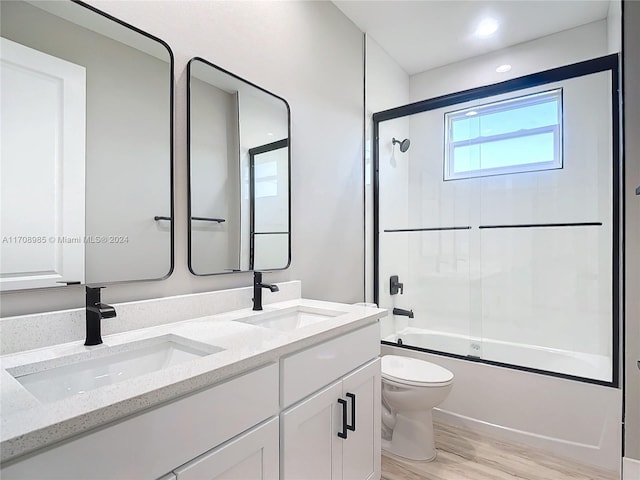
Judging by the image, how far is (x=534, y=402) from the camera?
2141mm

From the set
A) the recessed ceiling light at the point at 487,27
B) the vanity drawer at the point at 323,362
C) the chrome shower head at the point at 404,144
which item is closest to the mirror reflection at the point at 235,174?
the vanity drawer at the point at 323,362

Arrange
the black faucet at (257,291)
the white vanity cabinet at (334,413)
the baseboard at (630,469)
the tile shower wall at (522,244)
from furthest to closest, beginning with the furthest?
the tile shower wall at (522,244) → the baseboard at (630,469) → the black faucet at (257,291) → the white vanity cabinet at (334,413)

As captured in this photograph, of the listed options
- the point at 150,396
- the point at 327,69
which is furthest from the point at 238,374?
the point at 327,69

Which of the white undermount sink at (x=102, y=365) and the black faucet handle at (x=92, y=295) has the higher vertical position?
the black faucet handle at (x=92, y=295)

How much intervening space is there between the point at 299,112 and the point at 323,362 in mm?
1453

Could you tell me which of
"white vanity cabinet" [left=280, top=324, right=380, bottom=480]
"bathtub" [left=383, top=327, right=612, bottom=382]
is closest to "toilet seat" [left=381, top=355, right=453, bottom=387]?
"white vanity cabinet" [left=280, top=324, right=380, bottom=480]

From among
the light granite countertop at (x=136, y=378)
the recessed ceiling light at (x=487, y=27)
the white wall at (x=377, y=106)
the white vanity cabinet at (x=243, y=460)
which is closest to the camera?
the light granite countertop at (x=136, y=378)

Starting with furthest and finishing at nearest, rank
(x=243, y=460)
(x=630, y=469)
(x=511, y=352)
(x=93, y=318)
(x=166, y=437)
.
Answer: (x=511, y=352)
(x=630, y=469)
(x=93, y=318)
(x=243, y=460)
(x=166, y=437)

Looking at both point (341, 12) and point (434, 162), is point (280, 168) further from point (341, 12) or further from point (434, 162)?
point (434, 162)

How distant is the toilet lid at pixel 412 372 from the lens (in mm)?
1932

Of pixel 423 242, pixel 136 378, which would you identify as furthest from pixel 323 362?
pixel 423 242

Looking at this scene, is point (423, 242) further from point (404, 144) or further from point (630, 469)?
point (630, 469)

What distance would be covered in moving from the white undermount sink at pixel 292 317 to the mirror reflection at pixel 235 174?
0.85 ft

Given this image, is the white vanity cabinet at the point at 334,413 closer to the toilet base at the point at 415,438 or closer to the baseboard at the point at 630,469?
the toilet base at the point at 415,438
